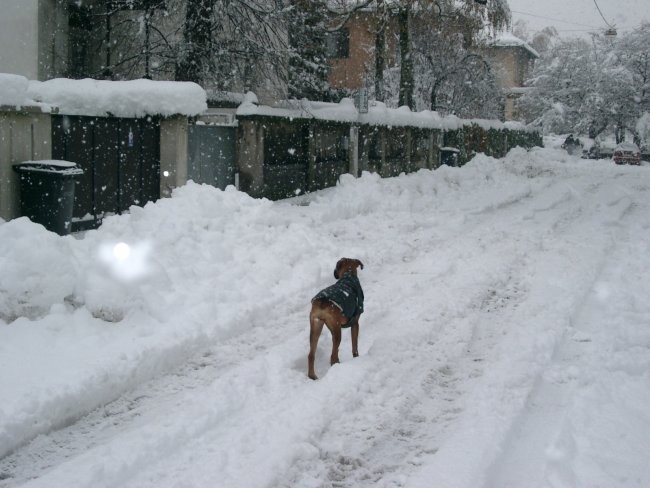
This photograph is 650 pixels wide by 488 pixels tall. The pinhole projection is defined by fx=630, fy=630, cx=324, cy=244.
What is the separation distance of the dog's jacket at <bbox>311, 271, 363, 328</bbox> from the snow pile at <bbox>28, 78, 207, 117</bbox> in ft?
20.6

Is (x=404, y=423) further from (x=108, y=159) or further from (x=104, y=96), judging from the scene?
(x=104, y=96)

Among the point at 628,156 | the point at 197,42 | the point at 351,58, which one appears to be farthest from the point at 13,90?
the point at 628,156

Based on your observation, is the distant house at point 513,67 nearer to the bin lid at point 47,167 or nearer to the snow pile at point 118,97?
the snow pile at point 118,97

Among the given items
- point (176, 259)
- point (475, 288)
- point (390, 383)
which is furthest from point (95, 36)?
point (390, 383)

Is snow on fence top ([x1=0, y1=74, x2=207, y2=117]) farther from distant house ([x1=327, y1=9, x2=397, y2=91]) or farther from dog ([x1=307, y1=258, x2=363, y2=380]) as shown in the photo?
distant house ([x1=327, y1=9, x2=397, y2=91])

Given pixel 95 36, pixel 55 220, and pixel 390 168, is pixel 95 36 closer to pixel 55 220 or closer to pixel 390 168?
pixel 390 168

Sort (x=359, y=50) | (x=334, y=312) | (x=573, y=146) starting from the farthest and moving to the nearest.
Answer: (x=573, y=146)
(x=359, y=50)
(x=334, y=312)

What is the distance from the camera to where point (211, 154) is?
13305 mm

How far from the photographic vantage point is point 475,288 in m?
7.60

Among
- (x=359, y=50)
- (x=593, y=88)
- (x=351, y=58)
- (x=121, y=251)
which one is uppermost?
(x=359, y=50)

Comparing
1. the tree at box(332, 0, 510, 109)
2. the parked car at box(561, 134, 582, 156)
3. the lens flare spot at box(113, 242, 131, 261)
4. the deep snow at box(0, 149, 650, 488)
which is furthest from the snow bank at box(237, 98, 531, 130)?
the parked car at box(561, 134, 582, 156)

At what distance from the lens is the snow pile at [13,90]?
845cm

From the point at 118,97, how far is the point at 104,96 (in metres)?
0.27

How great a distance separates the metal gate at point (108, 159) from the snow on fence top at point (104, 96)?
183mm
